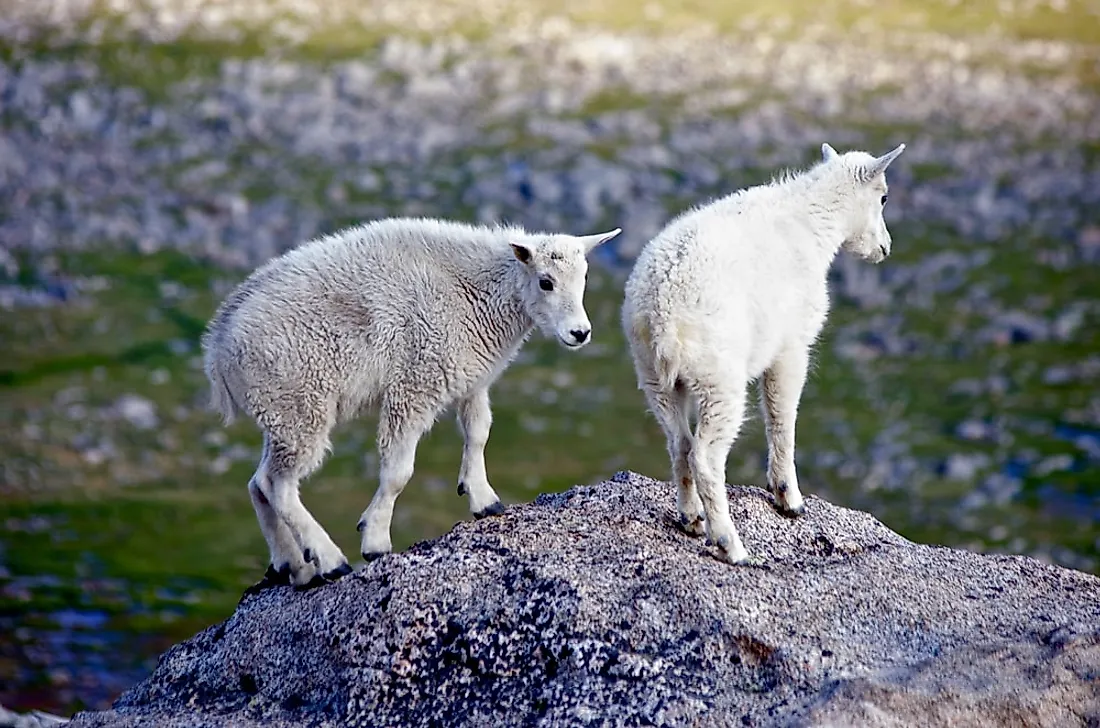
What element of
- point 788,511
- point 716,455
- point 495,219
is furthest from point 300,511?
point 495,219

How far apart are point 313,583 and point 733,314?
3.59 m

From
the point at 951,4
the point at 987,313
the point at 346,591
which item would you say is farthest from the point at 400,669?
the point at 951,4

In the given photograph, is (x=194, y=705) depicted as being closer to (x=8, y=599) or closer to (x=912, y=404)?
(x=8, y=599)

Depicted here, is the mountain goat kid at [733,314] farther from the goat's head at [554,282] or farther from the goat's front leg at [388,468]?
the goat's front leg at [388,468]

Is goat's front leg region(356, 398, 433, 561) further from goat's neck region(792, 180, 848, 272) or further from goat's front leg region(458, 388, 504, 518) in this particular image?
goat's neck region(792, 180, 848, 272)

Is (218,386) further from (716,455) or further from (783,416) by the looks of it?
(783,416)

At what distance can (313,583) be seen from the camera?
11.7 metres

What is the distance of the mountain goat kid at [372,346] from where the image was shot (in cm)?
1174

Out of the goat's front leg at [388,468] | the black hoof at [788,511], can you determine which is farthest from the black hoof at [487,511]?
the black hoof at [788,511]

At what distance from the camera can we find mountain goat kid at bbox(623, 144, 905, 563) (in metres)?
11.0

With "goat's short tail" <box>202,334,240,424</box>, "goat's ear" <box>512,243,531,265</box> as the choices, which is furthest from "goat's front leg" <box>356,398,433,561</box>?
"goat's ear" <box>512,243,531,265</box>

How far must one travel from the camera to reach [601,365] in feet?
127

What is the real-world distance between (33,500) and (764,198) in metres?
24.1

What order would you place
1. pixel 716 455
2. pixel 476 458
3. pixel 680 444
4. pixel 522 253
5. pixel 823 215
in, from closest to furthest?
pixel 716 455 → pixel 680 444 → pixel 522 253 → pixel 476 458 → pixel 823 215
